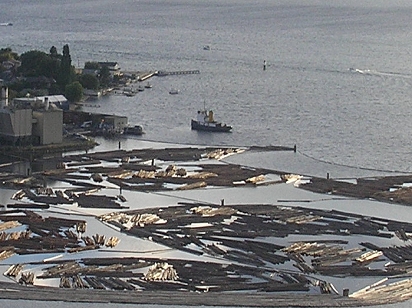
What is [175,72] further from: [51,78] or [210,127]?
[210,127]

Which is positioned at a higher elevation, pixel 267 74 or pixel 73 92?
pixel 73 92

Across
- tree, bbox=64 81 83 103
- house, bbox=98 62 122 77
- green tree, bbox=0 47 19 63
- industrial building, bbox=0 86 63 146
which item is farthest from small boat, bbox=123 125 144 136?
green tree, bbox=0 47 19 63

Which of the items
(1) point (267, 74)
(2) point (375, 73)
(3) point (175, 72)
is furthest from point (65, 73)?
(2) point (375, 73)

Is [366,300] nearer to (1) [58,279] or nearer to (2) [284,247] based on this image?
(2) [284,247]

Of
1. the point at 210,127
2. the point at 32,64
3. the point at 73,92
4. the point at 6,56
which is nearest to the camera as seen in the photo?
the point at 210,127

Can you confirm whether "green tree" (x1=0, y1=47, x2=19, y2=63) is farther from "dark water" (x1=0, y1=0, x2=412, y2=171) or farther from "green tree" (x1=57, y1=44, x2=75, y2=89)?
"green tree" (x1=57, y1=44, x2=75, y2=89)

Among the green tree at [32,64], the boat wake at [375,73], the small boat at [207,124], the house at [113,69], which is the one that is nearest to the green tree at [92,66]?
the house at [113,69]

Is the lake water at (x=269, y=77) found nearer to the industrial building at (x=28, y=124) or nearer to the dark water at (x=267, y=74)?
the dark water at (x=267, y=74)

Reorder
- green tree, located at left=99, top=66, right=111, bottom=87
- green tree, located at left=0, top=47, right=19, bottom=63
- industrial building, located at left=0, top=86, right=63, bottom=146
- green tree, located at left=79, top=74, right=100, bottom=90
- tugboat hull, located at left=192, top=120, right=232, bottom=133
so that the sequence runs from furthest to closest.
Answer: green tree, located at left=0, top=47, right=19, bottom=63 → green tree, located at left=99, top=66, right=111, bottom=87 → green tree, located at left=79, top=74, right=100, bottom=90 → tugboat hull, located at left=192, top=120, right=232, bottom=133 → industrial building, located at left=0, top=86, right=63, bottom=146
